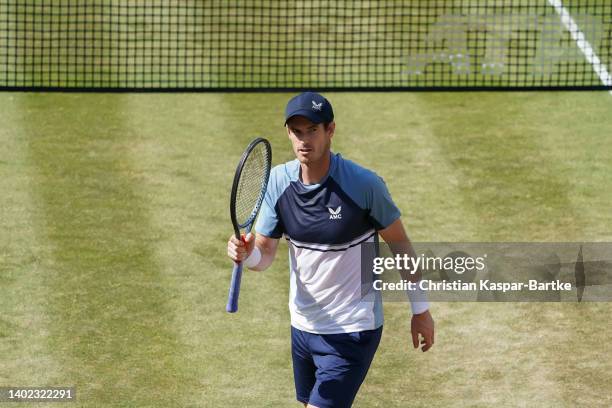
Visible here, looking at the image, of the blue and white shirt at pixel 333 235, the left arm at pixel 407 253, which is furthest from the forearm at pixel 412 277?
the blue and white shirt at pixel 333 235

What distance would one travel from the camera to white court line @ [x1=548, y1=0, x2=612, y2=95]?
756 inches

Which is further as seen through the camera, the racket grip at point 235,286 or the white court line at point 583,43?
the white court line at point 583,43

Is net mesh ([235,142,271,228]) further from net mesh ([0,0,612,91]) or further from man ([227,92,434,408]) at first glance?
net mesh ([0,0,612,91])

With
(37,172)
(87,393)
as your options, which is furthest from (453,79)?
(87,393)

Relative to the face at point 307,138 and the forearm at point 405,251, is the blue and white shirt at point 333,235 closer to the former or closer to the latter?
the forearm at point 405,251

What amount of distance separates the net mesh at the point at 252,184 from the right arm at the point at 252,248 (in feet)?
0.52

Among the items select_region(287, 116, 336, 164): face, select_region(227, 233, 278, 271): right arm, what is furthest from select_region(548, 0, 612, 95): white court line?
select_region(287, 116, 336, 164): face

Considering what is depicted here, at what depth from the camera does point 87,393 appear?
11516 mm

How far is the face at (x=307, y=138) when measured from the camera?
926cm

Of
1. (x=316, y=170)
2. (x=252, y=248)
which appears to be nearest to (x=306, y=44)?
(x=316, y=170)

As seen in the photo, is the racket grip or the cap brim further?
the racket grip

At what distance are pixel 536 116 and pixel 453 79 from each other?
5.86 ft

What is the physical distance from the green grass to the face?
9.53ft

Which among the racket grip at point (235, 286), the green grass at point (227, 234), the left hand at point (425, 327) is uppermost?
the racket grip at point (235, 286)
